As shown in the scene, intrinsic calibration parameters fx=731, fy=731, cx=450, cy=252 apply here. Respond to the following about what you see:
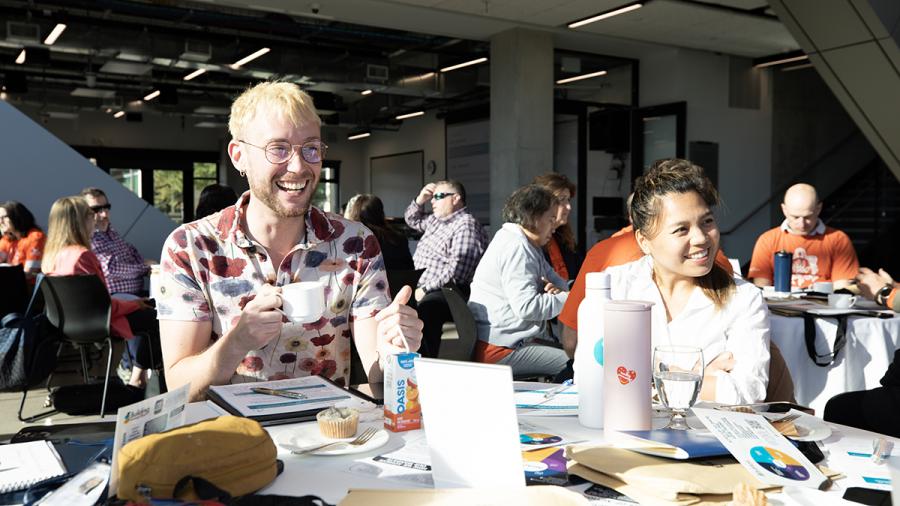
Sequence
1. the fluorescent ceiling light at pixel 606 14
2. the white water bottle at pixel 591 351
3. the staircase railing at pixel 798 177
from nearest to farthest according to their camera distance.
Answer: the white water bottle at pixel 591 351, the fluorescent ceiling light at pixel 606 14, the staircase railing at pixel 798 177

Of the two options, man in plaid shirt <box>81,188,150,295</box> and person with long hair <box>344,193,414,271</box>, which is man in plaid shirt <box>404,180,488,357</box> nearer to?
person with long hair <box>344,193,414,271</box>

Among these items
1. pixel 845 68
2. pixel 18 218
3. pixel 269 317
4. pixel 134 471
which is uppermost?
pixel 845 68

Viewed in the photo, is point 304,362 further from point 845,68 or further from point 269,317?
point 845,68

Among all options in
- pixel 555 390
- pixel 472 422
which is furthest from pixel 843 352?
pixel 472 422

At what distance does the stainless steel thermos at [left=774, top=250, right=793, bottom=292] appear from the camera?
14.4 feet

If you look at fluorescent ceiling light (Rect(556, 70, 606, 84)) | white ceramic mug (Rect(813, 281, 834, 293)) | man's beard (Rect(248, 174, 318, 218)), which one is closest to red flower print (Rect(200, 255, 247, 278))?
man's beard (Rect(248, 174, 318, 218))

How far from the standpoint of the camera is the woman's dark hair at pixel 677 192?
2100 mm

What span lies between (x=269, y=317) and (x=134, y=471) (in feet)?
2.20

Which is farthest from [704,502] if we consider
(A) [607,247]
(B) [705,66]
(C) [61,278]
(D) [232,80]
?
(D) [232,80]

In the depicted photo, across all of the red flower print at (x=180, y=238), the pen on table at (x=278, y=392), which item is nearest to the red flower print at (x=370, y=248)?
the red flower print at (x=180, y=238)

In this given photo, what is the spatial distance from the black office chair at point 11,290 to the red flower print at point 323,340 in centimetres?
433

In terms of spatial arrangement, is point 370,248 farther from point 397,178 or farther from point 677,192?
point 397,178

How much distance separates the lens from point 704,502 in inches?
39.9

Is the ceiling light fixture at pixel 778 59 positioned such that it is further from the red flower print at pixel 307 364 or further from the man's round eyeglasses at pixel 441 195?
the red flower print at pixel 307 364
